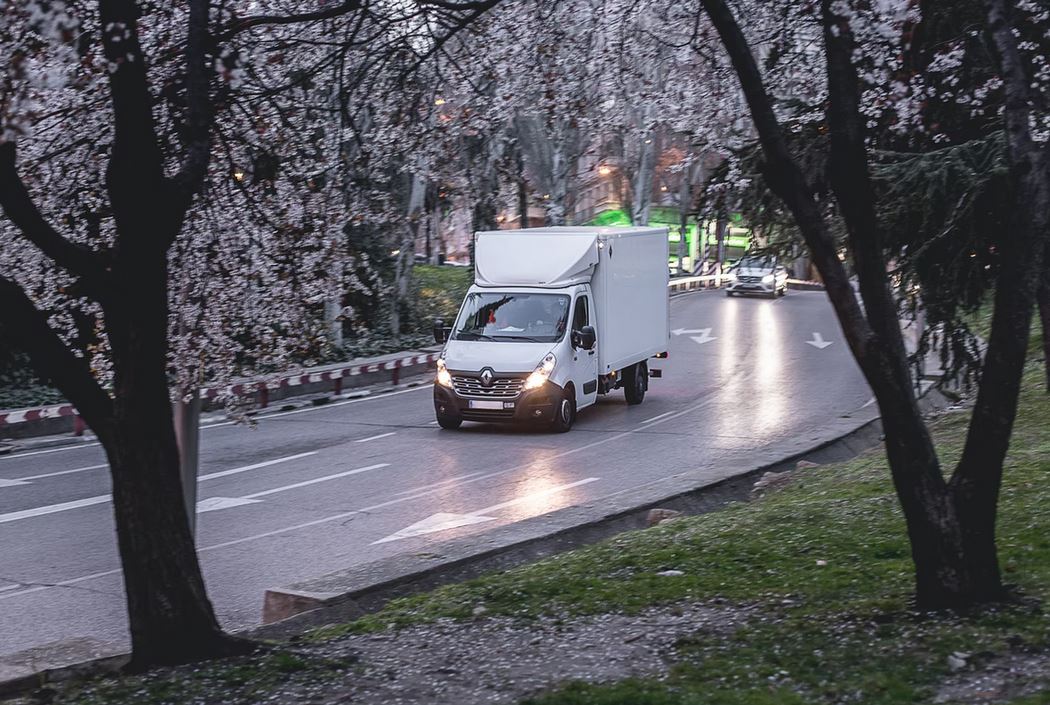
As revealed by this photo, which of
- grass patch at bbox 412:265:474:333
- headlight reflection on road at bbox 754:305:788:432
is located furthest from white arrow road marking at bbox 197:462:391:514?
grass patch at bbox 412:265:474:333

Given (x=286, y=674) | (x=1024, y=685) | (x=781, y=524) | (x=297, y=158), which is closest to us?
(x=1024, y=685)

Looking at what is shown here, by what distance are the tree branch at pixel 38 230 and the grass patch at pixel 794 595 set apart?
263cm

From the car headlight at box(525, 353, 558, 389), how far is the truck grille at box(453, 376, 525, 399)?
12 centimetres

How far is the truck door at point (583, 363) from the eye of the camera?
781 inches

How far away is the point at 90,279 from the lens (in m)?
6.55

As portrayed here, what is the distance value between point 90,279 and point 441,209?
26820 mm

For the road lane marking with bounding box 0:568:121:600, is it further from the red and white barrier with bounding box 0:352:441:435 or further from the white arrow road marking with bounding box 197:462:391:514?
the red and white barrier with bounding box 0:352:441:435

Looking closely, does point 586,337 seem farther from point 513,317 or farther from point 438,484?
point 438,484

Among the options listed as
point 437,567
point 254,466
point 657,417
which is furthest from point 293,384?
point 437,567

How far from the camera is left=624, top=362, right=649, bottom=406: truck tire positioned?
22656mm

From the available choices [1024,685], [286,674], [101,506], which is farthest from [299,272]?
[1024,685]

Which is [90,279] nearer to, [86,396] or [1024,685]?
[86,396]

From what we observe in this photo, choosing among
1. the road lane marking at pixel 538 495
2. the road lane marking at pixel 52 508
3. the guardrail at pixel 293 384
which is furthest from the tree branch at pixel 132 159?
the guardrail at pixel 293 384

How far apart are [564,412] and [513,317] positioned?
5.92 ft
